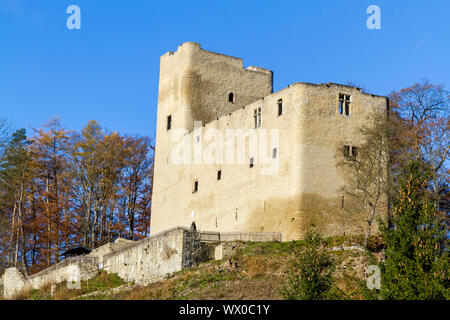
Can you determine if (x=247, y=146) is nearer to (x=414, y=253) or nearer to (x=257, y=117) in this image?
(x=257, y=117)

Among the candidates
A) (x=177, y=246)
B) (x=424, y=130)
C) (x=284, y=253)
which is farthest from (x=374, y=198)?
(x=177, y=246)

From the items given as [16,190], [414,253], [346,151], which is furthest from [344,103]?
[16,190]

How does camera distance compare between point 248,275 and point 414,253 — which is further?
point 248,275

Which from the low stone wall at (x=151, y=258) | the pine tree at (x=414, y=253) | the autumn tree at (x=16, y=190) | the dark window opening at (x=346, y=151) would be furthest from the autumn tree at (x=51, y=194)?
the pine tree at (x=414, y=253)

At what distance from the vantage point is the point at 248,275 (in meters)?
31.7

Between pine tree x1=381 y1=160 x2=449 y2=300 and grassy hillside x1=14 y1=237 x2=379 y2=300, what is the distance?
154 inches

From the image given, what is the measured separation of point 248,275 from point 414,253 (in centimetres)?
1026

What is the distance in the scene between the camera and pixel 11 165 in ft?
179

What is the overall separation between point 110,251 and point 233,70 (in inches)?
585

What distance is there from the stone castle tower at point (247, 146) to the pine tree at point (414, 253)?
44.0ft

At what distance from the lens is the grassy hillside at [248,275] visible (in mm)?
29531

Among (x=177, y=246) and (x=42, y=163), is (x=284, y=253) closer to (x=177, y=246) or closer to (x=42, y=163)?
(x=177, y=246)

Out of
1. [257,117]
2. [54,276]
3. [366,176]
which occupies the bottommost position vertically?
[54,276]
